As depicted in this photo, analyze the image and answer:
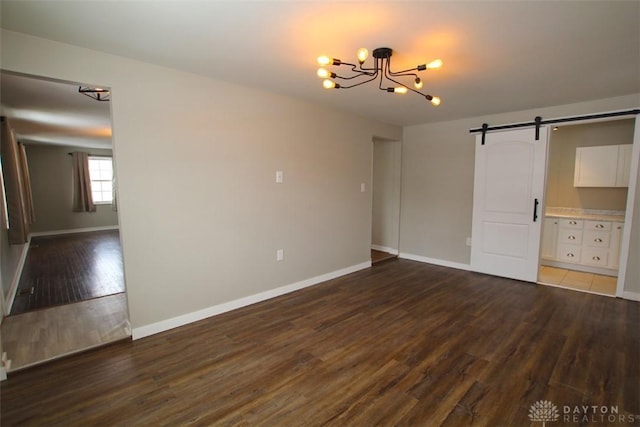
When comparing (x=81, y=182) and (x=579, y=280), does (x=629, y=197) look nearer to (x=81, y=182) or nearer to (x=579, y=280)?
(x=579, y=280)

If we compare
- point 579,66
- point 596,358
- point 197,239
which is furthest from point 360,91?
point 596,358

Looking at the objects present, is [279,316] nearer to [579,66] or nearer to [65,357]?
[65,357]

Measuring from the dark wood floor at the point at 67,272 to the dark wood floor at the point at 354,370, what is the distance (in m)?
1.72

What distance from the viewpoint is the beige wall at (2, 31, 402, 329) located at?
2445 mm

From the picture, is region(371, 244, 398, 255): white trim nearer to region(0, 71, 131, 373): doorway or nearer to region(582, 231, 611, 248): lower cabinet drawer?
region(582, 231, 611, 248): lower cabinet drawer

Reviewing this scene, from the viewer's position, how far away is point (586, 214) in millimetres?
4695

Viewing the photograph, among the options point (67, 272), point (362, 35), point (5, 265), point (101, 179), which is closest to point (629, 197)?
point (362, 35)

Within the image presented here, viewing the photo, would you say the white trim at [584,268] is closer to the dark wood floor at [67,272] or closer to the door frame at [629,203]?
the door frame at [629,203]

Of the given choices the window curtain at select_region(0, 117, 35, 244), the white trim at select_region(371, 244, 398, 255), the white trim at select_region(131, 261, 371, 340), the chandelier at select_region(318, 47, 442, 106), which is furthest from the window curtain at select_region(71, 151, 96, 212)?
the chandelier at select_region(318, 47, 442, 106)

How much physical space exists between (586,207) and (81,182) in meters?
11.5

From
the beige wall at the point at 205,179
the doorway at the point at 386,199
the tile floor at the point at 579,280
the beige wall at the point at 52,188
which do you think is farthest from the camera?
the beige wall at the point at 52,188

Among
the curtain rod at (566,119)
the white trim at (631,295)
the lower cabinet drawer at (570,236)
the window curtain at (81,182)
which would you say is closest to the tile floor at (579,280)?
the white trim at (631,295)

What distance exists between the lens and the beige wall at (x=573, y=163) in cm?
437

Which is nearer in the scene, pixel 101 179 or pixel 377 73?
pixel 377 73
